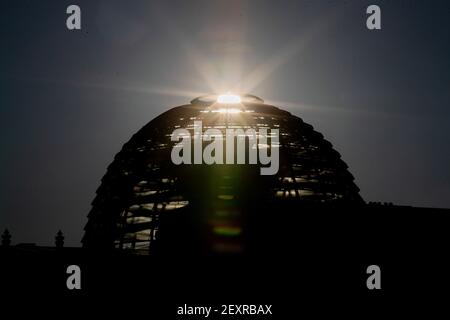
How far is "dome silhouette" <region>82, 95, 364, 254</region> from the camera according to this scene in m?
34.5

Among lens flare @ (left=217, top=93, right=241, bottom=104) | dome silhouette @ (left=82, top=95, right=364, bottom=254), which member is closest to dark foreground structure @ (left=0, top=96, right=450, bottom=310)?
dome silhouette @ (left=82, top=95, right=364, bottom=254)

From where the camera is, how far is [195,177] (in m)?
35.4

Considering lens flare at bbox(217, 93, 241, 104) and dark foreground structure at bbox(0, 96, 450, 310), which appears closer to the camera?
dark foreground structure at bbox(0, 96, 450, 310)

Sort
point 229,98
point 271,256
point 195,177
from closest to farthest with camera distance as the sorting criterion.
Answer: point 271,256 → point 195,177 → point 229,98

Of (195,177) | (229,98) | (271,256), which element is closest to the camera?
(271,256)

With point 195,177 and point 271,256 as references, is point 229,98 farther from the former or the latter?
point 271,256

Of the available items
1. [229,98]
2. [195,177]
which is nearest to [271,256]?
[195,177]

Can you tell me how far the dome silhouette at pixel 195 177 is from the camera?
34531mm

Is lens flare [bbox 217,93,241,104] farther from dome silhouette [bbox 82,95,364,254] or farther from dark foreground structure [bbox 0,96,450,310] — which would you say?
dark foreground structure [bbox 0,96,450,310]

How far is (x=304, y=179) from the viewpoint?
38.0 meters

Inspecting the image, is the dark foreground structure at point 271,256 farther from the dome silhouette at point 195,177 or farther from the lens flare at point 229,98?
the lens flare at point 229,98

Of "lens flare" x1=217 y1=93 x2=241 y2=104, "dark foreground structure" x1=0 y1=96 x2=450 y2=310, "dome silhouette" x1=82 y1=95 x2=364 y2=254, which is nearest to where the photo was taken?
"dark foreground structure" x1=0 y1=96 x2=450 y2=310

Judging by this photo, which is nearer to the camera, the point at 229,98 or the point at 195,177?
Answer: the point at 195,177
